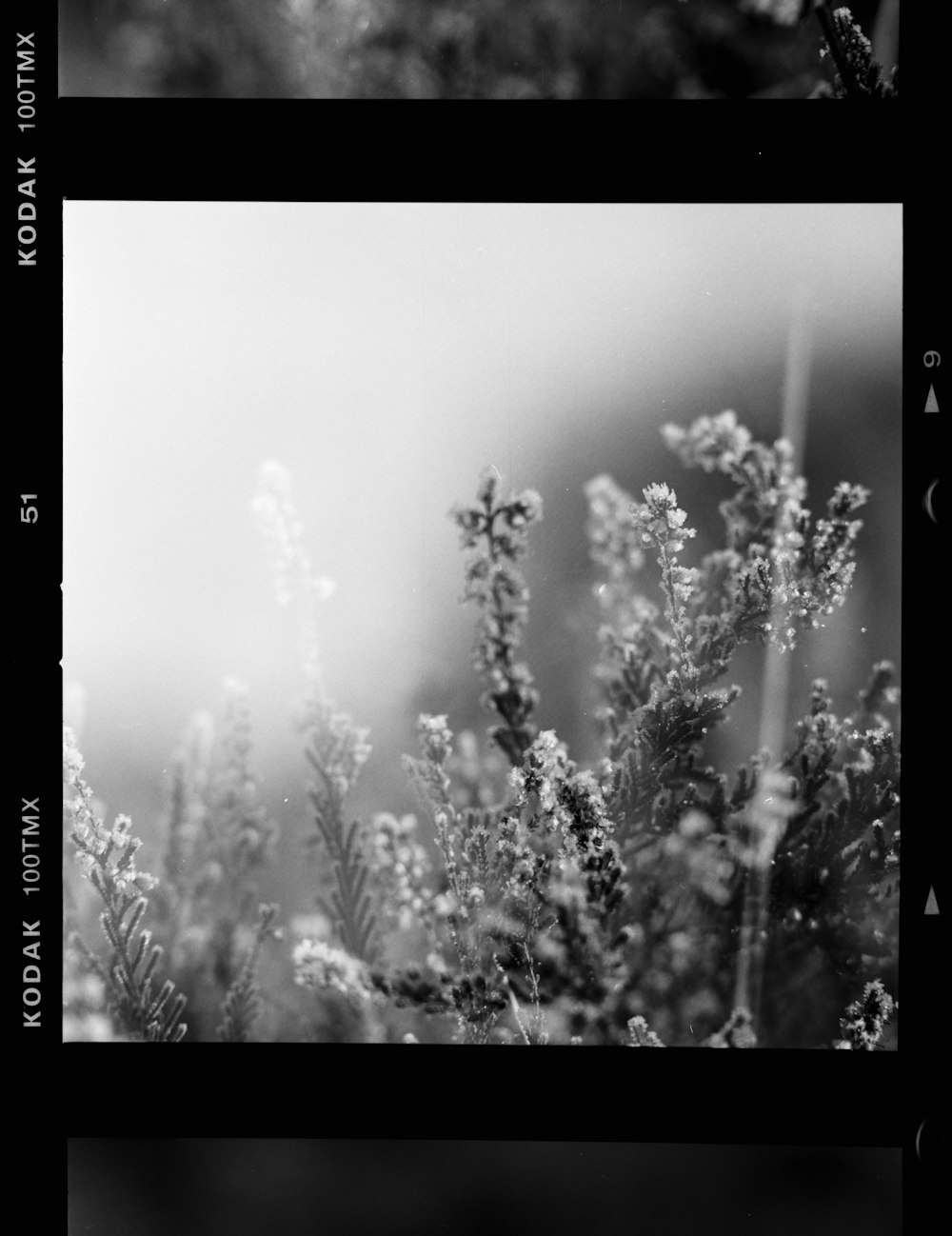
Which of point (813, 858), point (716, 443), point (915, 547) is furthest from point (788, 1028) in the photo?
point (716, 443)

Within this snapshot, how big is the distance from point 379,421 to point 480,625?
0.25 m

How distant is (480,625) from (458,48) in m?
0.62

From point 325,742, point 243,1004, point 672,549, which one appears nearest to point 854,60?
point 672,549

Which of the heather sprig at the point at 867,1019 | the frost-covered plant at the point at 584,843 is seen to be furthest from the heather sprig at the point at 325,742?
the heather sprig at the point at 867,1019

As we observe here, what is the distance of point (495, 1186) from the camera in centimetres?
103

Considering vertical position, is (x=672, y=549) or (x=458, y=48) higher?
(x=458, y=48)

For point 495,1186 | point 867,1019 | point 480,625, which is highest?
point 480,625

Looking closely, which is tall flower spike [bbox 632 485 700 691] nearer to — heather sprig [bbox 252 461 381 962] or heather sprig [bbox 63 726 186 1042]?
heather sprig [bbox 252 461 381 962]

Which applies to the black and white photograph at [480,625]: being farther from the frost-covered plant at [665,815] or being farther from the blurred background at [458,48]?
the blurred background at [458,48]

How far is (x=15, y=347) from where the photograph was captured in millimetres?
1026

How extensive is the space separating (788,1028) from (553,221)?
2.98 feet

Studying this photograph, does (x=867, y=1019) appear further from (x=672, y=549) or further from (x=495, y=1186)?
(x=672, y=549)

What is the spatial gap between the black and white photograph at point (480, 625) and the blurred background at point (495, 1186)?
6cm

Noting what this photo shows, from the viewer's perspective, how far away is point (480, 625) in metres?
1.05
